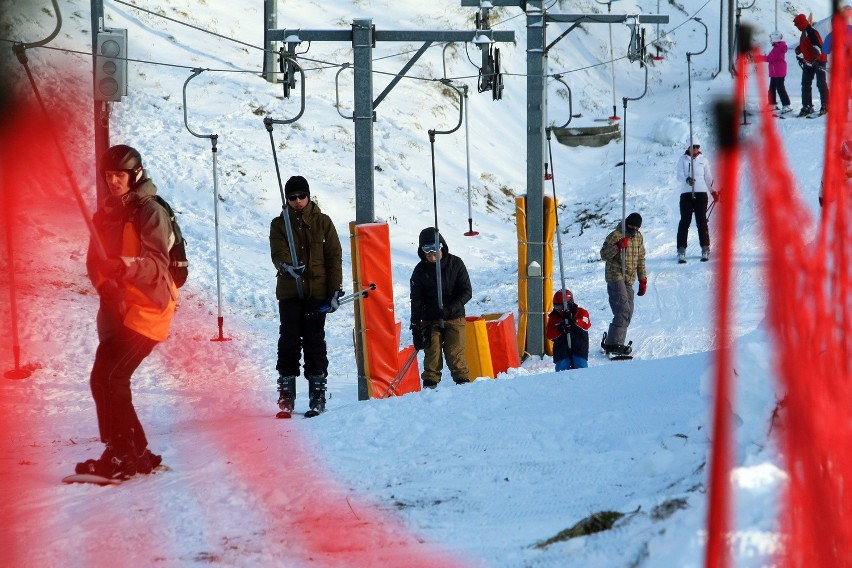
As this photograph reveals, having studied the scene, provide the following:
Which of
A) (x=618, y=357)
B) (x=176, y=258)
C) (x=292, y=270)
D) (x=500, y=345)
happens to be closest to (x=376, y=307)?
(x=292, y=270)

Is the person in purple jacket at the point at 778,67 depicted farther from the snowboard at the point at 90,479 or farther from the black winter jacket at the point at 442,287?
the snowboard at the point at 90,479

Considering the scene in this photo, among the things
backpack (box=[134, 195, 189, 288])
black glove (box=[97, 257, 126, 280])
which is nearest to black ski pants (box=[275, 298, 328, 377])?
backpack (box=[134, 195, 189, 288])

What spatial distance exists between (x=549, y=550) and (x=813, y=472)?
0.92m

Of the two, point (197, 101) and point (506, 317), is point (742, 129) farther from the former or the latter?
point (197, 101)

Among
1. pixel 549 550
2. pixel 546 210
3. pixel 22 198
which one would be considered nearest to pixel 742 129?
pixel 549 550

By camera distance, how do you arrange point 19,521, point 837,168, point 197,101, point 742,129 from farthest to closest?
1. point 197,101
2. point 19,521
3. point 837,168
4. point 742,129

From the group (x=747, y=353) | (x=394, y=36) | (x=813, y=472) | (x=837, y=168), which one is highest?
(x=394, y=36)

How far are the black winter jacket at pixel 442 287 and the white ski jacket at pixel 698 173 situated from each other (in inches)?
227

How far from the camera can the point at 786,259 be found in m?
2.77

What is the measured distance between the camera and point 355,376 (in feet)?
38.2

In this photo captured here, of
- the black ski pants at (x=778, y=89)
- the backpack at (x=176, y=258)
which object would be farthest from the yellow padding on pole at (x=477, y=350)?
the black ski pants at (x=778, y=89)

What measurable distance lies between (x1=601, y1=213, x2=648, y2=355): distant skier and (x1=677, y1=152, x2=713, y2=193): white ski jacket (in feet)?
10.7

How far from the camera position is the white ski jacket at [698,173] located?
49.1 ft

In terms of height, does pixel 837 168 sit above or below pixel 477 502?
above
